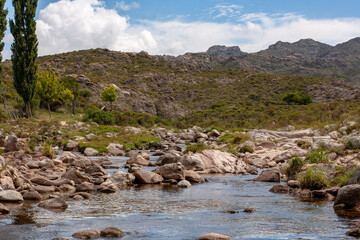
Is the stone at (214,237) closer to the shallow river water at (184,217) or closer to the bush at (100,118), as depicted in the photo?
the shallow river water at (184,217)

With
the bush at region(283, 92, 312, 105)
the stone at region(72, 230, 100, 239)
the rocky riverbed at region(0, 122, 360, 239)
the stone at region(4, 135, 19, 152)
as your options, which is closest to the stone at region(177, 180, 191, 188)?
the rocky riverbed at region(0, 122, 360, 239)

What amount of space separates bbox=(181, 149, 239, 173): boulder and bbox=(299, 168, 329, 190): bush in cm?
642

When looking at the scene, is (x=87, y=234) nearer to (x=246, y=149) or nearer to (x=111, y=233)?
(x=111, y=233)

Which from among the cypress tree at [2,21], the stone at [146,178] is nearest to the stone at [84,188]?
the stone at [146,178]

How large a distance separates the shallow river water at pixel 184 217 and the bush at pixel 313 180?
1173 millimetres

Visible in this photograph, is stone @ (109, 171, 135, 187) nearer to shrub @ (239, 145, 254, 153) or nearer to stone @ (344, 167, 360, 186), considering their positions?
stone @ (344, 167, 360, 186)

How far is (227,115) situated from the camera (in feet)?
266

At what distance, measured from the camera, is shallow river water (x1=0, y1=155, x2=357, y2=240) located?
8.03 m

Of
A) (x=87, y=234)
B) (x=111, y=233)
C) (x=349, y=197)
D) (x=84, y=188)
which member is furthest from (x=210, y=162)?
(x=87, y=234)

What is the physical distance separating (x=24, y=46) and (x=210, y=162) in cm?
3440

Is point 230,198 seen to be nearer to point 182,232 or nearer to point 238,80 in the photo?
point 182,232

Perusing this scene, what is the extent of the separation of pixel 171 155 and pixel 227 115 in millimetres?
61817

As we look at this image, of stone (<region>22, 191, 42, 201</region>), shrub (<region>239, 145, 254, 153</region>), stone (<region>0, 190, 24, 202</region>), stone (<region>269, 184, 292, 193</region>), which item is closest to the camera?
stone (<region>0, 190, 24, 202</region>)

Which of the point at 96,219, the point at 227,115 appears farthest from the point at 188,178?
the point at 227,115
